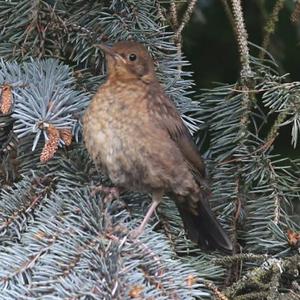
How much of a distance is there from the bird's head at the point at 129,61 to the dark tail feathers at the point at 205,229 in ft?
1.55

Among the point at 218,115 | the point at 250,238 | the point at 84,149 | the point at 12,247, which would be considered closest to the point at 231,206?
the point at 250,238

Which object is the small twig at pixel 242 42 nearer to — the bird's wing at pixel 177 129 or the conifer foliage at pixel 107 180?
the conifer foliage at pixel 107 180

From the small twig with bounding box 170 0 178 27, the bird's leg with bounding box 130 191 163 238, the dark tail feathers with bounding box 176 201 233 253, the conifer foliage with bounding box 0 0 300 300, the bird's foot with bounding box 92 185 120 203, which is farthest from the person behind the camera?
the small twig with bounding box 170 0 178 27

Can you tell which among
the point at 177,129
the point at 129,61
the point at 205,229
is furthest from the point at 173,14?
the point at 205,229

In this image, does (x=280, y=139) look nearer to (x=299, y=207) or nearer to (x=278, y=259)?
(x=299, y=207)

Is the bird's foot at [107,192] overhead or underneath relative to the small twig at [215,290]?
overhead

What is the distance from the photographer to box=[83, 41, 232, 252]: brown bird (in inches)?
120

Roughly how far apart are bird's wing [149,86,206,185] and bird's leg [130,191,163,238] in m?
0.16

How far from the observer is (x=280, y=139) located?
4258 millimetres

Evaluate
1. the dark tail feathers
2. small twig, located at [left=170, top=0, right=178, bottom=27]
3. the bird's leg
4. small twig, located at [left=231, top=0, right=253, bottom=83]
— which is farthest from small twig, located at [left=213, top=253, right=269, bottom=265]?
small twig, located at [left=170, top=0, right=178, bottom=27]

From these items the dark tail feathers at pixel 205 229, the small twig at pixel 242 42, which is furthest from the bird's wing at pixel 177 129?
the small twig at pixel 242 42

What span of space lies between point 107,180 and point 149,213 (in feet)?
0.90

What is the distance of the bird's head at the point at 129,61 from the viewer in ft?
10.3

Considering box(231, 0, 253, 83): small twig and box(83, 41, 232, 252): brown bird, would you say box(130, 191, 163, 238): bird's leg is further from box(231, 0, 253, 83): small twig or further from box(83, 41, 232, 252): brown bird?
box(231, 0, 253, 83): small twig
